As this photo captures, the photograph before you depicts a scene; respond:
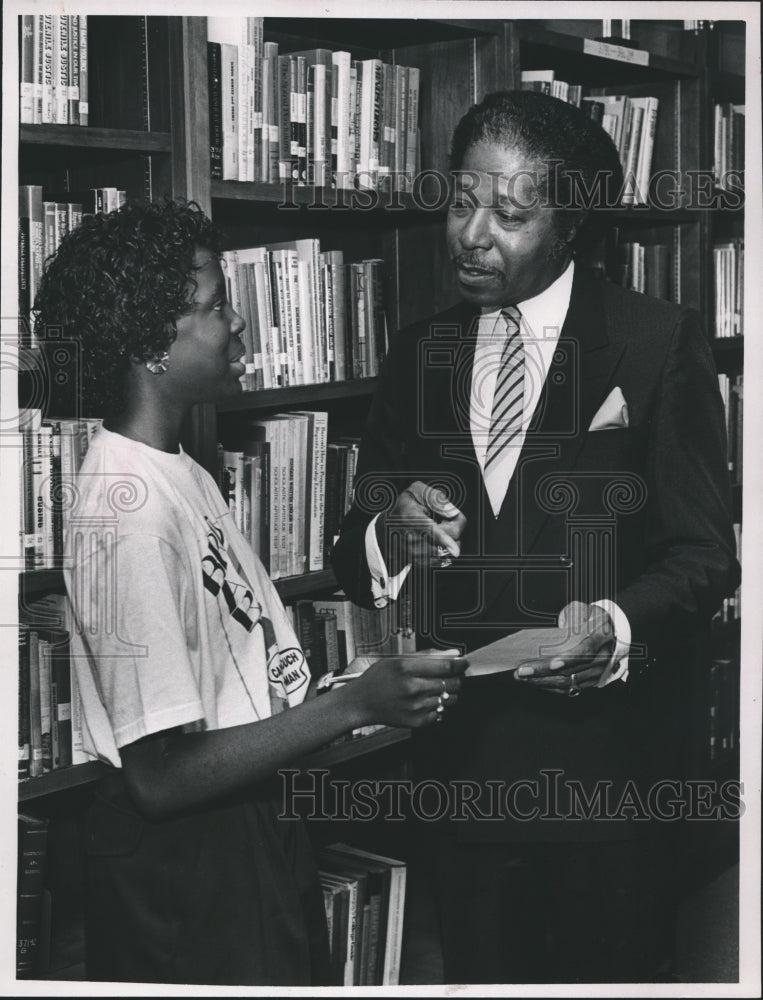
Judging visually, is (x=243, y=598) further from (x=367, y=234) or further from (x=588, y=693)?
(x=367, y=234)

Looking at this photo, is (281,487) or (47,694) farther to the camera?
(281,487)

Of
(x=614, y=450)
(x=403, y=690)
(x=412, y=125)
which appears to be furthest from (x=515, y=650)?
(x=412, y=125)

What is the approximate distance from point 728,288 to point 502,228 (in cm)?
146

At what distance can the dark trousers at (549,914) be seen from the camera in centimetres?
202

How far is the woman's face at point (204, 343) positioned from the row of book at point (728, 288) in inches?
74.1

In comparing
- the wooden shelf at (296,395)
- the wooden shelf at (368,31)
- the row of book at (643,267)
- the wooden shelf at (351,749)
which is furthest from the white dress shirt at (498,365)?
the row of book at (643,267)

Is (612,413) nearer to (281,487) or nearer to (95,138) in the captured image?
(281,487)

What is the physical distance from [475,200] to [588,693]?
89 centimetres

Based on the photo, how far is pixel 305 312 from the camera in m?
2.41

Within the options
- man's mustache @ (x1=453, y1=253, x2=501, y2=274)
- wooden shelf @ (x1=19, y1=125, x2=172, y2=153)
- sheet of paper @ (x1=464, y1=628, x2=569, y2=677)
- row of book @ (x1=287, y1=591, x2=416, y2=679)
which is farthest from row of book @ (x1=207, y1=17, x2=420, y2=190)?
sheet of paper @ (x1=464, y1=628, x2=569, y2=677)

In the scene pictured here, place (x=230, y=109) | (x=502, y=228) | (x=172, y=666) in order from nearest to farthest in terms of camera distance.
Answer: (x=172, y=666), (x=502, y=228), (x=230, y=109)

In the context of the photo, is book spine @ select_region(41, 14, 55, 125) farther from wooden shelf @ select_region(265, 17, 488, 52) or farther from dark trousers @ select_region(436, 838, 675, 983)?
dark trousers @ select_region(436, 838, 675, 983)

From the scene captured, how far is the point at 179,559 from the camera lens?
1.66m

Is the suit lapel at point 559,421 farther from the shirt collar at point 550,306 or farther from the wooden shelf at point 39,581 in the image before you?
the wooden shelf at point 39,581
